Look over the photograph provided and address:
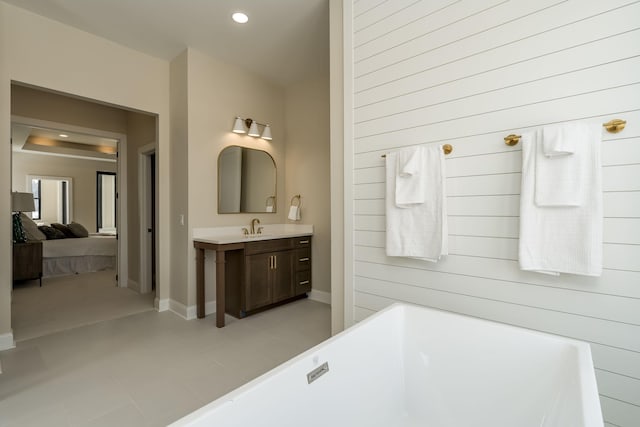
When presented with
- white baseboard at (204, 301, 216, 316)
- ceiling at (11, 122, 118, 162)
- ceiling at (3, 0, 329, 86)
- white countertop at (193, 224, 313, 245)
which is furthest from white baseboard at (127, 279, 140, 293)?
ceiling at (11, 122, 118, 162)

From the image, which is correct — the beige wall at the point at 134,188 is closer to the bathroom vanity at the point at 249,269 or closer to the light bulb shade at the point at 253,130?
the light bulb shade at the point at 253,130

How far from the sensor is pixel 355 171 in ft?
7.42

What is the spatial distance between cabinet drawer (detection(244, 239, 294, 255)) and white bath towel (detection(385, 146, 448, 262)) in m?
1.68

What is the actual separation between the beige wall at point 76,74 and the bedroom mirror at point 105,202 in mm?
6781

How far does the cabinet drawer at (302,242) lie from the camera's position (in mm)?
3689

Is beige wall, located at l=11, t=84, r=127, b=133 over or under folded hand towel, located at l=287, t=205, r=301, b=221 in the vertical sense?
over

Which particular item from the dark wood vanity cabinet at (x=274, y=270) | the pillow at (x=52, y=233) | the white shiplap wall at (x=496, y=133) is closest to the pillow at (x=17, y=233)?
the pillow at (x=52, y=233)

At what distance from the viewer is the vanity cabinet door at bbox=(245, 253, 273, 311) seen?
10.4 ft

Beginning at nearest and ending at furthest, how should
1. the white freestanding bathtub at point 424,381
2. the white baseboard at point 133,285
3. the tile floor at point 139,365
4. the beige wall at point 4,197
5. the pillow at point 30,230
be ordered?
1. the white freestanding bathtub at point 424,381
2. the tile floor at point 139,365
3. the beige wall at point 4,197
4. the white baseboard at point 133,285
5. the pillow at point 30,230

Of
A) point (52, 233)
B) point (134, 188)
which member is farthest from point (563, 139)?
point (52, 233)

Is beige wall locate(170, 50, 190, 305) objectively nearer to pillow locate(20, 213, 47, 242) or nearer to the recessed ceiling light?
the recessed ceiling light

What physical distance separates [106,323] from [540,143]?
3923mm

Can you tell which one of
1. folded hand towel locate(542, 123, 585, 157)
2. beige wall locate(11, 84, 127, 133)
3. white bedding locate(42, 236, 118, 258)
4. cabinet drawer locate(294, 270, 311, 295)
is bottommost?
cabinet drawer locate(294, 270, 311, 295)

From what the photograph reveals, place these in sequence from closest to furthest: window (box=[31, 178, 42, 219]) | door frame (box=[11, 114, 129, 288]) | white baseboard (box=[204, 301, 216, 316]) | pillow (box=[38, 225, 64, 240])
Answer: white baseboard (box=[204, 301, 216, 316]), door frame (box=[11, 114, 129, 288]), pillow (box=[38, 225, 64, 240]), window (box=[31, 178, 42, 219])
